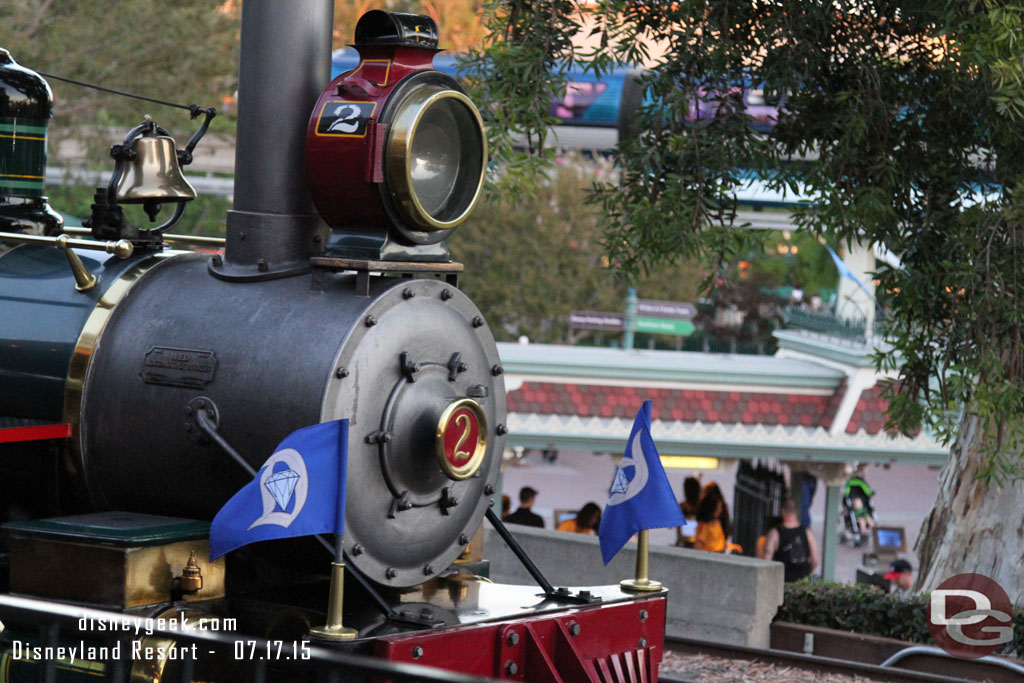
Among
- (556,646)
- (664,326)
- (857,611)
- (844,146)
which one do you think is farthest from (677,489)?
(556,646)

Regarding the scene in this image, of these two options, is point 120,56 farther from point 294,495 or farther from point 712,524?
point 294,495

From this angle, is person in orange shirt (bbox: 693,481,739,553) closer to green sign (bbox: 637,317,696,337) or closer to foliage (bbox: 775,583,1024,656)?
foliage (bbox: 775,583,1024,656)

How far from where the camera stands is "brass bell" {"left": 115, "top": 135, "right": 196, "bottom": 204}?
187 inches

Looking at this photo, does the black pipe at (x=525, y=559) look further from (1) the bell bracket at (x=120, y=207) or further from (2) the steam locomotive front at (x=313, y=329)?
(1) the bell bracket at (x=120, y=207)

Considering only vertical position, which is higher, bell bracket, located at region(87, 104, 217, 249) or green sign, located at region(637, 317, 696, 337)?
bell bracket, located at region(87, 104, 217, 249)

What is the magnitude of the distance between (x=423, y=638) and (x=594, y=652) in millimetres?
777

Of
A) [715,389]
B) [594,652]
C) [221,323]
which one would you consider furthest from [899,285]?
[715,389]

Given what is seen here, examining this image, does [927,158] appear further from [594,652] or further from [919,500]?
[919,500]

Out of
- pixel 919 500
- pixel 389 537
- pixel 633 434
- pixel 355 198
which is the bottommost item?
pixel 919 500

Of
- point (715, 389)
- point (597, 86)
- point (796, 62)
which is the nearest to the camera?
point (796, 62)

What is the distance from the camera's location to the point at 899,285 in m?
7.16

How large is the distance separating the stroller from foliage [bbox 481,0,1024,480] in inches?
506

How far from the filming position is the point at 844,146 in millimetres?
7055

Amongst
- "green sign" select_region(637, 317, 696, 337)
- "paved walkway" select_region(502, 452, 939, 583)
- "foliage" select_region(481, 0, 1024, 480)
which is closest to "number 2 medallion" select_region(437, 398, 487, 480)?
A: "foliage" select_region(481, 0, 1024, 480)
